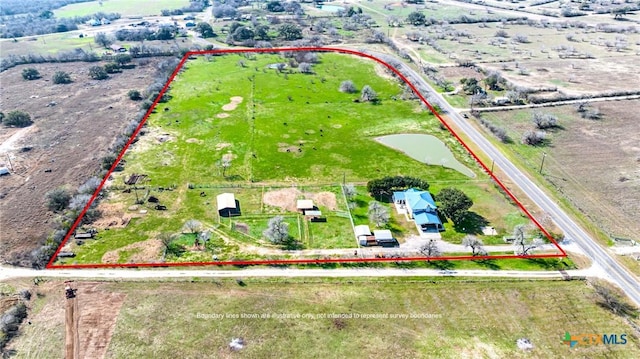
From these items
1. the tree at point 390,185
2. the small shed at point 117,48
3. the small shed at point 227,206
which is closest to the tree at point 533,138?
the tree at point 390,185

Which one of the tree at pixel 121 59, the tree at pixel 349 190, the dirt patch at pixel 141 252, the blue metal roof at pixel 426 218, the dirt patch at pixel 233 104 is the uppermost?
the tree at pixel 121 59

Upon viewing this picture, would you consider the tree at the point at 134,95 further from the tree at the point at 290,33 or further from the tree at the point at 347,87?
the tree at the point at 290,33

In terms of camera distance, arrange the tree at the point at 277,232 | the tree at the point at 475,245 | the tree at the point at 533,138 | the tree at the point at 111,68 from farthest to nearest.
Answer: the tree at the point at 111,68 → the tree at the point at 533,138 → the tree at the point at 277,232 → the tree at the point at 475,245

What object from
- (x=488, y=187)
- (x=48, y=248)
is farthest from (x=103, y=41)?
(x=488, y=187)

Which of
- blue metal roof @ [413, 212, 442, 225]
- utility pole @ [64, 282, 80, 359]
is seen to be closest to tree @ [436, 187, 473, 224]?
blue metal roof @ [413, 212, 442, 225]

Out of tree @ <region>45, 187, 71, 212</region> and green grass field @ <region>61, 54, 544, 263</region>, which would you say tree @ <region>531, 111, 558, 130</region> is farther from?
tree @ <region>45, 187, 71, 212</region>

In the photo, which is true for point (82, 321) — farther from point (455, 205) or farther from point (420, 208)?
point (455, 205)
